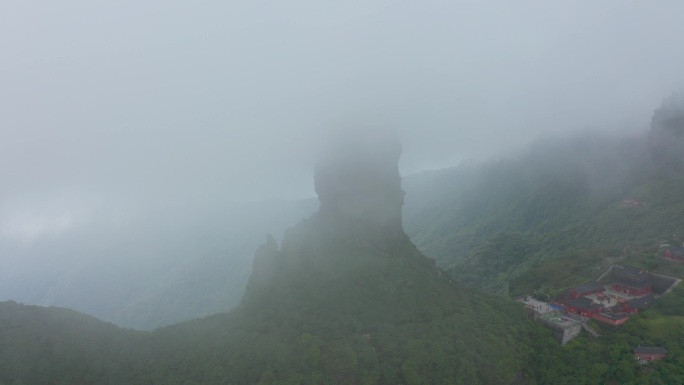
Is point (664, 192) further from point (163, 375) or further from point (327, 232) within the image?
point (163, 375)

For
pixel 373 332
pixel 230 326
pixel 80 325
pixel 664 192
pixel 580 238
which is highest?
pixel 80 325

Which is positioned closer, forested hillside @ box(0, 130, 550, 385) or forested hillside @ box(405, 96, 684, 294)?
forested hillside @ box(0, 130, 550, 385)

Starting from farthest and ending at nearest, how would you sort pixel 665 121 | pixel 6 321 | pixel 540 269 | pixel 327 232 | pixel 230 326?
pixel 665 121
pixel 540 269
pixel 327 232
pixel 230 326
pixel 6 321

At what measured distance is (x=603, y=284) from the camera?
71.6m

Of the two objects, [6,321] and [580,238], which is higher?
[6,321]

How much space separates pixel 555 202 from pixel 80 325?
→ 543ft

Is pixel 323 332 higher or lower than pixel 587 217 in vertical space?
higher

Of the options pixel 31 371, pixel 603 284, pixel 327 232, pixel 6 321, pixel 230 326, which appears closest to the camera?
pixel 31 371

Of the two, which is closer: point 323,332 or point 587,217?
point 323,332

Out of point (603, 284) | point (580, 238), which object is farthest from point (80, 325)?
point (580, 238)

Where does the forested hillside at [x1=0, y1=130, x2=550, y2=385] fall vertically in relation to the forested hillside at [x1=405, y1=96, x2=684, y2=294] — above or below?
above

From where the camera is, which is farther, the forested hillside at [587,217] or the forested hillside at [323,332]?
the forested hillside at [587,217]

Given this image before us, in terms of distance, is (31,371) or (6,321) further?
(6,321)

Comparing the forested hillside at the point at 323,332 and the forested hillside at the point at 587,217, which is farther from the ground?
the forested hillside at the point at 323,332
